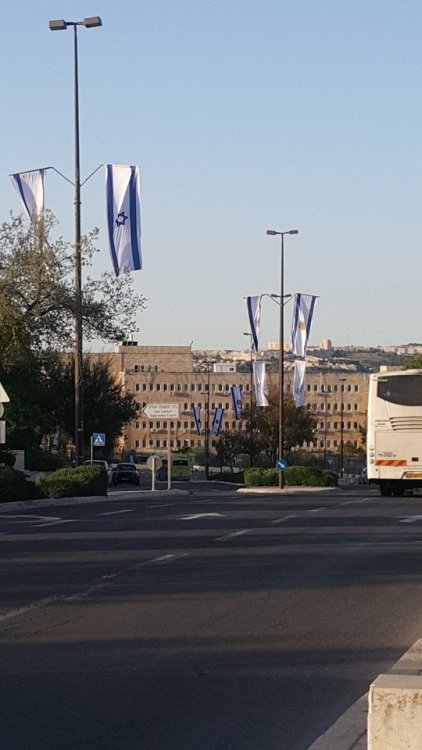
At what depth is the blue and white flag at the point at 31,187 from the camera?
4253 centimetres

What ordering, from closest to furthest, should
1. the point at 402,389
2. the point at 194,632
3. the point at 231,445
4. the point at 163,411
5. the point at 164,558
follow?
the point at 194,632 < the point at 164,558 < the point at 402,389 < the point at 163,411 < the point at 231,445

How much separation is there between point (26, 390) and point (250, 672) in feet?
162

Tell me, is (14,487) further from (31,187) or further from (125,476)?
(125,476)

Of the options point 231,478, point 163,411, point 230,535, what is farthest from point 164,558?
point 231,478

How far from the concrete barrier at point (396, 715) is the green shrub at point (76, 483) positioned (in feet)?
112

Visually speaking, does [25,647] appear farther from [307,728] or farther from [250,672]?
[307,728]

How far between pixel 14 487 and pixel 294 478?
31410mm

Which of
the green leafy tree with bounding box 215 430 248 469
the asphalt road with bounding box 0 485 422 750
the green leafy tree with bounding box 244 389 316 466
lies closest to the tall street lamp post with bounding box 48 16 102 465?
the asphalt road with bounding box 0 485 422 750

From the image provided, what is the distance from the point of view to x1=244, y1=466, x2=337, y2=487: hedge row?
64.8m

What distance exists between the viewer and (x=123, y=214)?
137 feet

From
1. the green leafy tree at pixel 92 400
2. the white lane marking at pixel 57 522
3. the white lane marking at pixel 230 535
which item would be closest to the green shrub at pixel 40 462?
the green leafy tree at pixel 92 400

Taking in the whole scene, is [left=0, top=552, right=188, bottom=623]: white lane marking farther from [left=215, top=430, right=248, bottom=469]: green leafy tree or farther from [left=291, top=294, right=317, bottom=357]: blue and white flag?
[left=215, top=430, right=248, bottom=469]: green leafy tree

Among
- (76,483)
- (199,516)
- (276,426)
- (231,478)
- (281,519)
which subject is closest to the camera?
(281,519)

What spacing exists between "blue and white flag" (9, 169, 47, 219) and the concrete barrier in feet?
124
